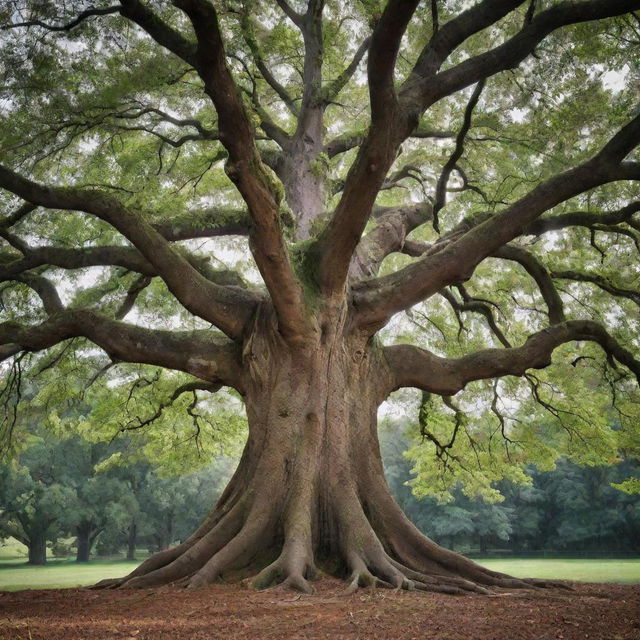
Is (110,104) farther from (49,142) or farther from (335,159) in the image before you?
(335,159)

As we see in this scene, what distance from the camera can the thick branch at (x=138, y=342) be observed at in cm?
702

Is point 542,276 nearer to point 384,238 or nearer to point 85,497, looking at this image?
point 384,238

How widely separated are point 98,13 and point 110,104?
1105mm

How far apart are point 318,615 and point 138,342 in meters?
4.73

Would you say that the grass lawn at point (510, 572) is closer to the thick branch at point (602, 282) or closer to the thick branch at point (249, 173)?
the thick branch at point (249, 173)

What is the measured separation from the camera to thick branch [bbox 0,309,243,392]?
23.0ft

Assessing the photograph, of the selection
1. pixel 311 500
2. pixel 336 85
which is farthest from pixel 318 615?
pixel 336 85

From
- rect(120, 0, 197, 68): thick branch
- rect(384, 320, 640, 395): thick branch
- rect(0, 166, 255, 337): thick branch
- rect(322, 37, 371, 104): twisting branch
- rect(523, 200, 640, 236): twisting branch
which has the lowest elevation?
rect(384, 320, 640, 395): thick branch

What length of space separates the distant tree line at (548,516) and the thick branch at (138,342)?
2351 centimetres

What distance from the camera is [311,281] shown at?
23.7 ft

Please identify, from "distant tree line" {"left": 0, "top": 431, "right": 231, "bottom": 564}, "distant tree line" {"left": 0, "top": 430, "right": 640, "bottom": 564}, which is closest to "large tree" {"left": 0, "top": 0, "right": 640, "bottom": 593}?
"distant tree line" {"left": 0, "top": 430, "right": 640, "bottom": 564}

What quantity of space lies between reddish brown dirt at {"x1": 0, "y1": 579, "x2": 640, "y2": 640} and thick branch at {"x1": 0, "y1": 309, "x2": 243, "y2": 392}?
10.0ft

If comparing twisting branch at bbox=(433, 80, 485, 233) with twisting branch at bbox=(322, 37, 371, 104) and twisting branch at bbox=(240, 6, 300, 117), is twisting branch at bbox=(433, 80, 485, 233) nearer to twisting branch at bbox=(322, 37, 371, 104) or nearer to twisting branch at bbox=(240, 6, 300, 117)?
twisting branch at bbox=(322, 37, 371, 104)

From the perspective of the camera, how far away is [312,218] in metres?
9.47
